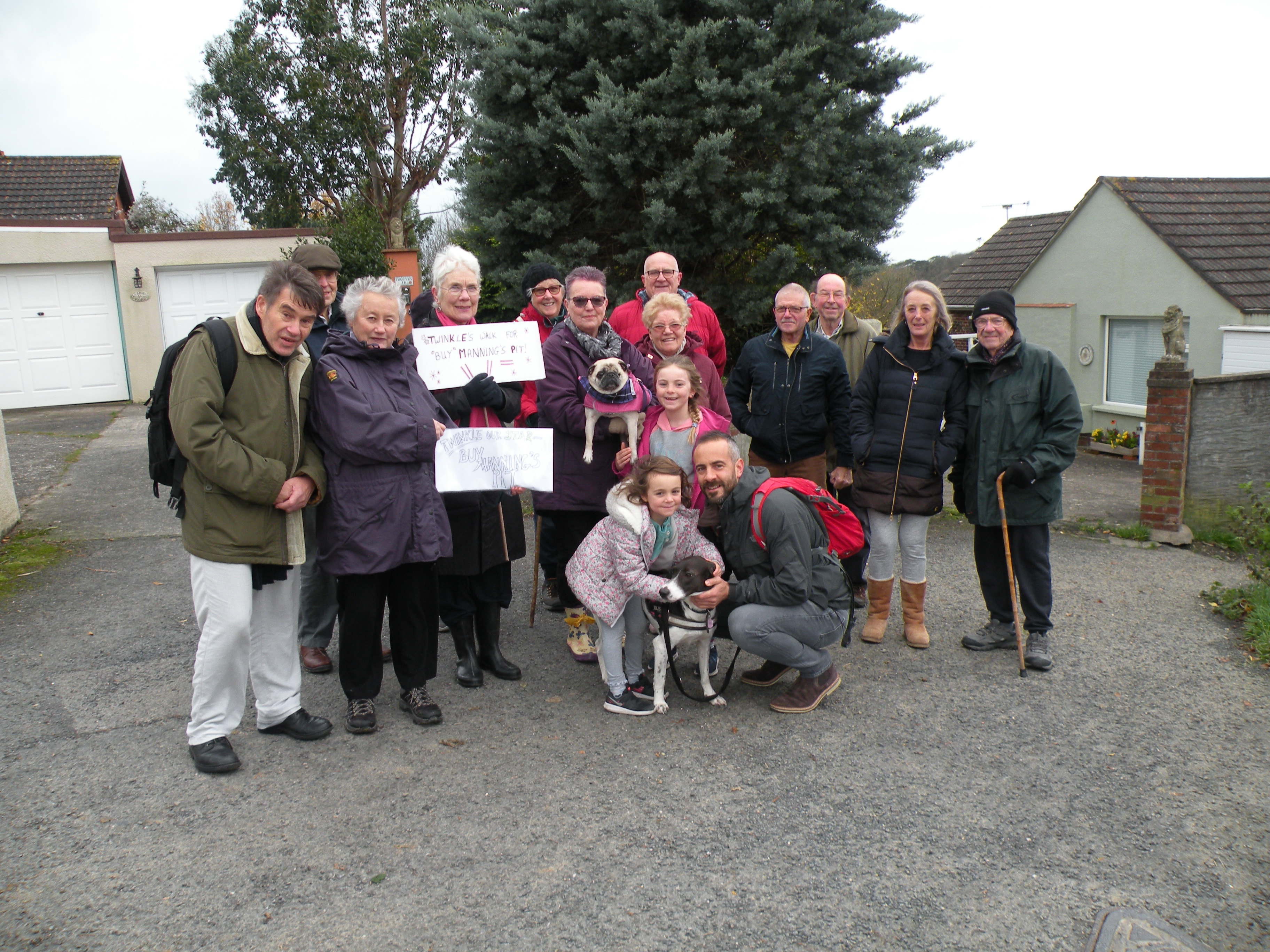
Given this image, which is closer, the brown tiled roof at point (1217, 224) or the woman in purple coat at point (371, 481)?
the woman in purple coat at point (371, 481)

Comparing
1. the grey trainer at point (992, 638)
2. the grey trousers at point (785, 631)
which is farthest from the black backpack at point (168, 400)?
the grey trainer at point (992, 638)

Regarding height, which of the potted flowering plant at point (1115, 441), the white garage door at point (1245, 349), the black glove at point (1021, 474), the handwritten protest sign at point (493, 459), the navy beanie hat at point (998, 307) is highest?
the navy beanie hat at point (998, 307)

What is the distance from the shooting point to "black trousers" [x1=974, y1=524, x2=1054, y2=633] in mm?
4852

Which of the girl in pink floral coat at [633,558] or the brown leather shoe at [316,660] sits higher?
the girl in pink floral coat at [633,558]

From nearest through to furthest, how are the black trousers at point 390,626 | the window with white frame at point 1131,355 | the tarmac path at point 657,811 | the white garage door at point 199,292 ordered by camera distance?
the tarmac path at point 657,811 < the black trousers at point 390,626 < the window with white frame at point 1131,355 < the white garage door at point 199,292

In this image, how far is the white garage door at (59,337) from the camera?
14.7m

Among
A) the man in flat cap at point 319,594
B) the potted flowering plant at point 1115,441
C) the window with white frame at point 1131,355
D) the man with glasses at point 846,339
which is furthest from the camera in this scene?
the window with white frame at point 1131,355

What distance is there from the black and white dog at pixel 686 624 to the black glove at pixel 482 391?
3.90ft

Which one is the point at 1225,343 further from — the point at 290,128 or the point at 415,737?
the point at 290,128

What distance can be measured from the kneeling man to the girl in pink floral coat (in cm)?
15

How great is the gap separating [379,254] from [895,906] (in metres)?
15.3

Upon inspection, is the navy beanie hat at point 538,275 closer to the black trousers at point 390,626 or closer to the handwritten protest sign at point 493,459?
the handwritten protest sign at point 493,459

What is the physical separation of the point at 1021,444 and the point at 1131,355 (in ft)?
29.7

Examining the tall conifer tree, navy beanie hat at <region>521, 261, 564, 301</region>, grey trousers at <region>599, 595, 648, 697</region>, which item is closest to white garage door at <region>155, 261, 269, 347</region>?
the tall conifer tree
